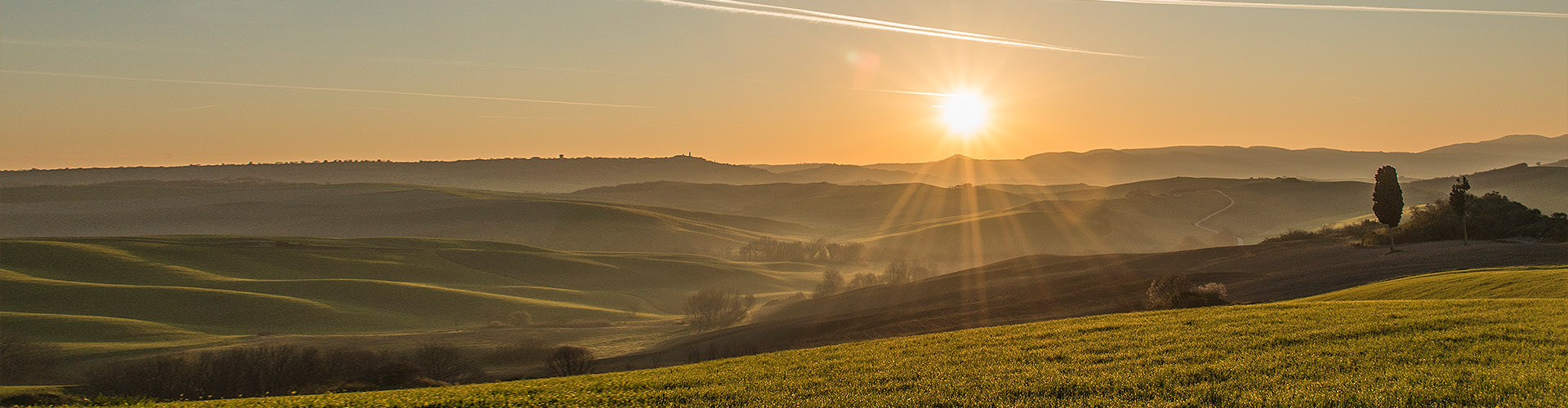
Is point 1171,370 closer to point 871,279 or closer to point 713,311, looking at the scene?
point 713,311

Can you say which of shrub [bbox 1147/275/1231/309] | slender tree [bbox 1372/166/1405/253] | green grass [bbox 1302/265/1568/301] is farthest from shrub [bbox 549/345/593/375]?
slender tree [bbox 1372/166/1405/253]

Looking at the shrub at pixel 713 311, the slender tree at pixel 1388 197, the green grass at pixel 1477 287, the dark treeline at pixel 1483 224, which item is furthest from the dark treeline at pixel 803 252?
the green grass at pixel 1477 287

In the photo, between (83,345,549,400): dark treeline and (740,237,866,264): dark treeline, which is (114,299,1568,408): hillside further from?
(740,237,866,264): dark treeline

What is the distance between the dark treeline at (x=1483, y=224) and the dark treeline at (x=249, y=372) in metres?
71.3

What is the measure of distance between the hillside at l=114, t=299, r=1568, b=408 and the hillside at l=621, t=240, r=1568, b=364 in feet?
90.8

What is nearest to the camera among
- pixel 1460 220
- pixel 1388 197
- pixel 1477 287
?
pixel 1477 287

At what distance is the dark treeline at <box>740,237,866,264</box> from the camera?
179 metres

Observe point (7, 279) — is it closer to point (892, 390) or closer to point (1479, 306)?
point (892, 390)

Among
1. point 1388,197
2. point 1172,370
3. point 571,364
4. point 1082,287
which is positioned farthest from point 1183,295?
point 571,364

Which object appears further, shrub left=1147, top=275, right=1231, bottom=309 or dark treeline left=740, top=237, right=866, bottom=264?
dark treeline left=740, top=237, right=866, bottom=264

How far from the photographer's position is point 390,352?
6644cm

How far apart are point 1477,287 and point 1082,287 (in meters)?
38.7

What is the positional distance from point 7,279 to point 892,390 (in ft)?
389

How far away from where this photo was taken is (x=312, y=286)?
103375 mm
